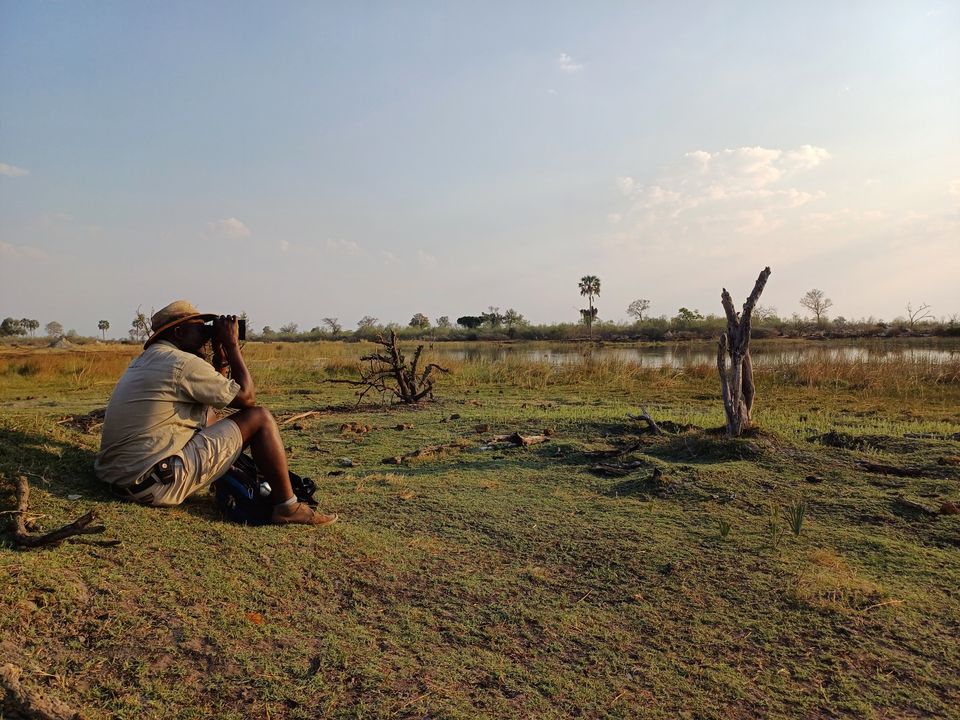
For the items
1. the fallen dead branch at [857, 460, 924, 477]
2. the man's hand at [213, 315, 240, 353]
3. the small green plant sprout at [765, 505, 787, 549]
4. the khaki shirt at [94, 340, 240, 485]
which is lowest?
the small green plant sprout at [765, 505, 787, 549]

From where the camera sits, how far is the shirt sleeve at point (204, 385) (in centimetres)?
366

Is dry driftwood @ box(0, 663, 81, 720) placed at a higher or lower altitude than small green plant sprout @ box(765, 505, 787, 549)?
higher

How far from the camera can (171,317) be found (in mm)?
3955

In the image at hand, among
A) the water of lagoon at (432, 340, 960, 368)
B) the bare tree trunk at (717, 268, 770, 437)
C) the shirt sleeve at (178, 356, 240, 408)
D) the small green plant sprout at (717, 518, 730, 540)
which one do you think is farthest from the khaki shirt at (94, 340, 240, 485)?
the water of lagoon at (432, 340, 960, 368)

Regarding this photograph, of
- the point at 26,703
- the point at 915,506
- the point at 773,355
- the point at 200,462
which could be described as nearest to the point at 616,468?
the point at 915,506

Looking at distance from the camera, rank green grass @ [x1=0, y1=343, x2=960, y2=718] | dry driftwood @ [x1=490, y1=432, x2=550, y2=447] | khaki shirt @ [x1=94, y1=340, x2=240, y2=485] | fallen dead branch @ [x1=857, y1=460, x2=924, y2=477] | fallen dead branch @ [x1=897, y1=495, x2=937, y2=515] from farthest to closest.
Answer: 1. dry driftwood @ [x1=490, y1=432, x2=550, y2=447]
2. fallen dead branch @ [x1=857, y1=460, x2=924, y2=477]
3. fallen dead branch @ [x1=897, y1=495, x2=937, y2=515]
4. khaki shirt @ [x1=94, y1=340, x2=240, y2=485]
5. green grass @ [x1=0, y1=343, x2=960, y2=718]

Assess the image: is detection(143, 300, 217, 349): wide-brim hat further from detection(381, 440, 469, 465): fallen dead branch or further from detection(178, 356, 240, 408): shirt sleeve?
detection(381, 440, 469, 465): fallen dead branch

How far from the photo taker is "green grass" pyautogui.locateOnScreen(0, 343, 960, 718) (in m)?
2.54

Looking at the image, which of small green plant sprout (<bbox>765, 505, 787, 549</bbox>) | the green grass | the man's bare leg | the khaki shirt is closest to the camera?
the green grass

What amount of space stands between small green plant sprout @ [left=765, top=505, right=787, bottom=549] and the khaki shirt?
3.73 metres

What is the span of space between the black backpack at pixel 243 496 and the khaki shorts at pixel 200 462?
0.56ft

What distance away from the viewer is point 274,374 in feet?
62.6

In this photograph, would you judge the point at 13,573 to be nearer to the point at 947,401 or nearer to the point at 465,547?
the point at 465,547

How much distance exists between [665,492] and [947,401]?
37.5 feet
